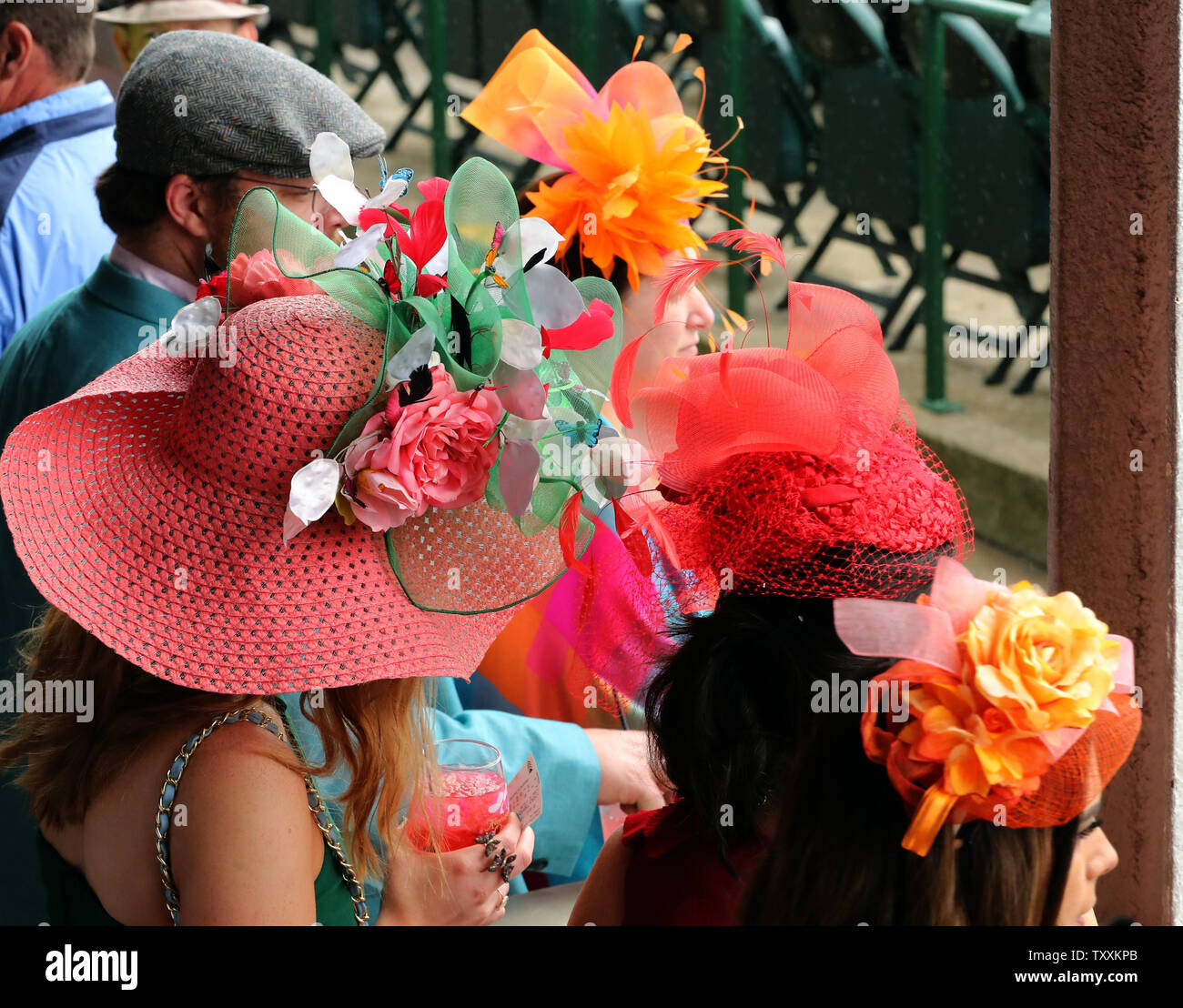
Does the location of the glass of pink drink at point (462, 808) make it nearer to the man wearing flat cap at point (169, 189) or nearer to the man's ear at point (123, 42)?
the man wearing flat cap at point (169, 189)

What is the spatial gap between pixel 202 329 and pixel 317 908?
23.6 inches

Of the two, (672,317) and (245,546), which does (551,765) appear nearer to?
(245,546)

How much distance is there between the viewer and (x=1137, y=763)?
5.38 ft

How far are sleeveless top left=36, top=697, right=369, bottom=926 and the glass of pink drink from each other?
0.13 metres

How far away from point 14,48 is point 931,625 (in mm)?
2620

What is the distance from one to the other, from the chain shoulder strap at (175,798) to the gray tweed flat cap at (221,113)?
1187 mm

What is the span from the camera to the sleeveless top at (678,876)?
4.50ft

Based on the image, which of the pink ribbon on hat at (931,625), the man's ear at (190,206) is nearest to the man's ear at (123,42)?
the man's ear at (190,206)

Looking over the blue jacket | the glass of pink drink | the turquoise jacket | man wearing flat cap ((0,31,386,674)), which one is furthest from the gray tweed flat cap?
the glass of pink drink

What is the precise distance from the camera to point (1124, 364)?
1.58 metres

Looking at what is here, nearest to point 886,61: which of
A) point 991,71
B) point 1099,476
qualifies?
point 991,71

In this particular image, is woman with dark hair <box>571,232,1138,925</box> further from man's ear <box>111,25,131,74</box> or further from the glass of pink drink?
man's ear <box>111,25,131,74</box>

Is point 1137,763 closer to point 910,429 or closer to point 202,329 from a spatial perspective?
point 910,429

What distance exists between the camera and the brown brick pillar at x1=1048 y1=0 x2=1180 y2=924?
153 cm
